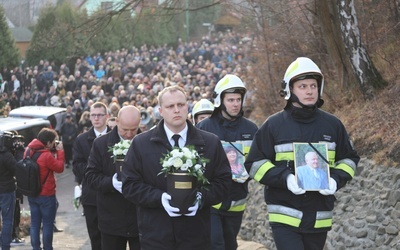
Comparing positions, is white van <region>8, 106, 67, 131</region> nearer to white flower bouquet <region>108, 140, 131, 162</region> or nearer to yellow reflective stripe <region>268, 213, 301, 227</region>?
white flower bouquet <region>108, 140, 131, 162</region>

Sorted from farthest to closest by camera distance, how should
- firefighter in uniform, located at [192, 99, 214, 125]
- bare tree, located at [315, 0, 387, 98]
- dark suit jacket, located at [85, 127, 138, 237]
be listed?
bare tree, located at [315, 0, 387, 98], firefighter in uniform, located at [192, 99, 214, 125], dark suit jacket, located at [85, 127, 138, 237]

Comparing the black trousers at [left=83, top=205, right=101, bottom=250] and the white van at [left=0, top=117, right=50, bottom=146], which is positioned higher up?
the white van at [left=0, top=117, right=50, bottom=146]

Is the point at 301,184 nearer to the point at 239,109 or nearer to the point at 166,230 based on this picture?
the point at 166,230

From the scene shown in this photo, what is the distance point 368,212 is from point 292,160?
3511 mm

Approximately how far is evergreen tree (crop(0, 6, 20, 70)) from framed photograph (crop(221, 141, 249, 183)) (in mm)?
32735

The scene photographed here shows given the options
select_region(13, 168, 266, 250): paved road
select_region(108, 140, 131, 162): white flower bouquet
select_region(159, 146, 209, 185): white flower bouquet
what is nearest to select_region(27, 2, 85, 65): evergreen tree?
select_region(13, 168, 266, 250): paved road

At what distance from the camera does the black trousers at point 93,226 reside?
10.6 metres

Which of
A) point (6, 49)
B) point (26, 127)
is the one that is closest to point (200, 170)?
point (26, 127)

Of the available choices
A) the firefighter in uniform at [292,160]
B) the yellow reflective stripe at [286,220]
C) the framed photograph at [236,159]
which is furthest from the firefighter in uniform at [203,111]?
the yellow reflective stripe at [286,220]

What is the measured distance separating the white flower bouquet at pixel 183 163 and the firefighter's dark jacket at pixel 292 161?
2.56 feet

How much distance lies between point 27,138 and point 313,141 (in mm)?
15657

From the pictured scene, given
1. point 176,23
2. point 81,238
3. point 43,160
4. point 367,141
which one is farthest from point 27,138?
point 176,23

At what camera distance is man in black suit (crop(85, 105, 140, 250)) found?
9531 millimetres

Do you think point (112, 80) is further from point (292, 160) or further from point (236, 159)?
point (292, 160)
